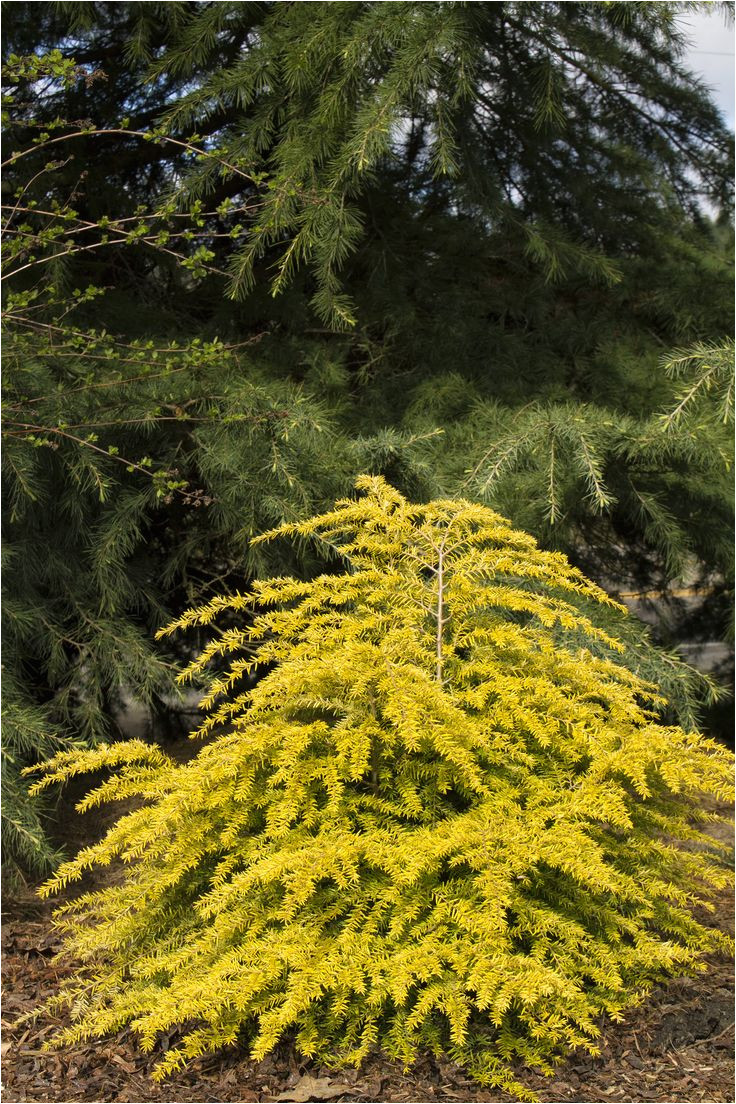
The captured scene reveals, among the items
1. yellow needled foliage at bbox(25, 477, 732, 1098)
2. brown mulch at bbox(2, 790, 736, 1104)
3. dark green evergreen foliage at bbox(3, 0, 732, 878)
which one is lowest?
brown mulch at bbox(2, 790, 736, 1104)

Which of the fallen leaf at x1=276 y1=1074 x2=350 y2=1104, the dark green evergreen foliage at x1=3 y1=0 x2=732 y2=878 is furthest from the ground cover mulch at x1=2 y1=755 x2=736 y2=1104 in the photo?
the dark green evergreen foliage at x1=3 y1=0 x2=732 y2=878

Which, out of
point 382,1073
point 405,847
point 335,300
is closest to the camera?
point 405,847

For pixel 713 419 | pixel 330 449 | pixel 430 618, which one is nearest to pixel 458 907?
pixel 430 618

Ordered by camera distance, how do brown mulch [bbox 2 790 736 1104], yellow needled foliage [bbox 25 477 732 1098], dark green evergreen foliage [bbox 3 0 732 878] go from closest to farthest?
yellow needled foliage [bbox 25 477 732 1098] < brown mulch [bbox 2 790 736 1104] < dark green evergreen foliage [bbox 3 0 732 878]

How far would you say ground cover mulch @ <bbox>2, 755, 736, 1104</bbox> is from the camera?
77.9 inches

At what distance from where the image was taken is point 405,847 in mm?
1900

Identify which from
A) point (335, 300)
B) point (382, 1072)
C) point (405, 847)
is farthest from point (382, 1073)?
point (335, 300)

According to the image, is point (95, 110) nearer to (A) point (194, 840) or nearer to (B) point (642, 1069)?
(A) point (194, 840)

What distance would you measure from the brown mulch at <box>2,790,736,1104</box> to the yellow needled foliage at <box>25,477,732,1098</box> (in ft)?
0.19

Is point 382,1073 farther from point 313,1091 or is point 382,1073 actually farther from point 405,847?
point 405,847

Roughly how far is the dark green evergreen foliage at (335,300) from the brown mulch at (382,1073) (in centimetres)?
92

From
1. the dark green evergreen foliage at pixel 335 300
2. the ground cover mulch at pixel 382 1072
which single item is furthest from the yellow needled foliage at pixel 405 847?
the dark green evergreen foliage at pixel 335 300

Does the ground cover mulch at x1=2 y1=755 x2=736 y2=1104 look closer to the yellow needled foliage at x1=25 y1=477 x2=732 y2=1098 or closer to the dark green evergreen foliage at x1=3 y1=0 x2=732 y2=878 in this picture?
the yellow needled foliage at x1=25 y1=477 x2=732 y2=1098

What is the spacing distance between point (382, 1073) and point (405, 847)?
0.53m
